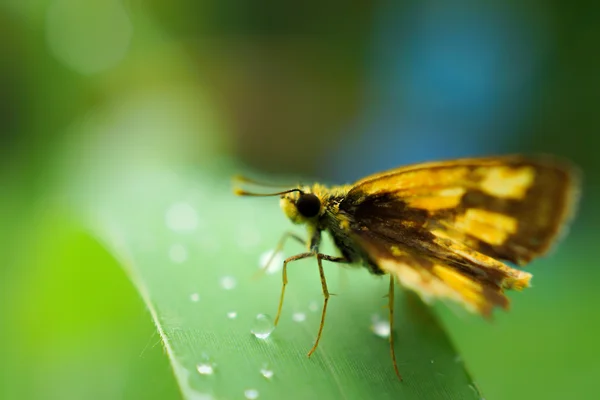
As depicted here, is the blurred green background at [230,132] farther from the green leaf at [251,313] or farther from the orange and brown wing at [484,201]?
the orange and brown wing at [484,201]

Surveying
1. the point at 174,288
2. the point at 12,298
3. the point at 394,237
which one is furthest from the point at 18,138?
the point at 394,237

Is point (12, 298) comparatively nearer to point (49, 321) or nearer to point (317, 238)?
point (49, 321)

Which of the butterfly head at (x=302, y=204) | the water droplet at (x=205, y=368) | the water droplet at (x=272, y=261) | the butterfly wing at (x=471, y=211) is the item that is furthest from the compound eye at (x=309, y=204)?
the water droplet at (x=205, y=368)

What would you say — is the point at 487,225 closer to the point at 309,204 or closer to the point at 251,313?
the point at 309,204

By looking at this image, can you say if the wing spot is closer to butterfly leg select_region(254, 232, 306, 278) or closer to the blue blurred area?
butterfly leg select_region(254, 232, 306, 278)

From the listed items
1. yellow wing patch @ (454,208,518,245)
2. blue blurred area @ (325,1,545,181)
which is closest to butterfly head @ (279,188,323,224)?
yellow wing patch @ (454,208,518,245)

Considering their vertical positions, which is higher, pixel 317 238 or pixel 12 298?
pixel 317 238
